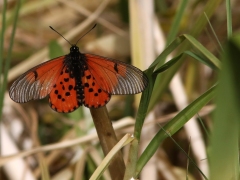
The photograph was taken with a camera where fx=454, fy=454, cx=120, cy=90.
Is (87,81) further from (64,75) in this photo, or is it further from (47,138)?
(47,138)

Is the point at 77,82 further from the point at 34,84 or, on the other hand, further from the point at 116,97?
the point at 116,97

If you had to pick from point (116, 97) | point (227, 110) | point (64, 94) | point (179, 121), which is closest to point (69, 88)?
point (64, 94)

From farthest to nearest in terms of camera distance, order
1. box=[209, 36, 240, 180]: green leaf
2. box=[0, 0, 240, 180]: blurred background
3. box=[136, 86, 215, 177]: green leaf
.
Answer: box=[0, 0, 240, 180]: blurred background < box=[136, 86, 215, 177]: green leaf < box=[209, 36, 240, 180]: green leaf

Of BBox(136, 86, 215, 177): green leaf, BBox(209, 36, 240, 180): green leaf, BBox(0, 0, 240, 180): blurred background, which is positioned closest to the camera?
BBox(209, 36, 240, 180): green leaf

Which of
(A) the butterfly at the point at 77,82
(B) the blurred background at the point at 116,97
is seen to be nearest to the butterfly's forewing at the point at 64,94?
(A) the butterfly at the point at 77,82

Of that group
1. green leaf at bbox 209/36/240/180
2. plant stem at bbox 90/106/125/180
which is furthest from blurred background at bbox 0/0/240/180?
green leaf at bbox 209/36/240/180

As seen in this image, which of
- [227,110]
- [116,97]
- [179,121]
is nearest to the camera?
[227,110]

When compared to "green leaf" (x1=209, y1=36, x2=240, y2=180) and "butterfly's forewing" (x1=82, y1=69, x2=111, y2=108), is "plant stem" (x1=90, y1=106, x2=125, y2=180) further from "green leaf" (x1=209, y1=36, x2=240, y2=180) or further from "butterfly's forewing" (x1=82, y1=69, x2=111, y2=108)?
"green leaf" (x1=209, y1=36, x2=240, y2=180)
